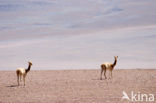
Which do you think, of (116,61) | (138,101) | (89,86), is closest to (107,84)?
(89,86)

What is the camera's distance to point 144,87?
25.6 metres

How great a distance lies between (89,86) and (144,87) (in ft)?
13.3

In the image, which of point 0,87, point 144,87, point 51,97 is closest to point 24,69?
point 0,87

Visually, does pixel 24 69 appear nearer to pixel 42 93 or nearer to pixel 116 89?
pixel 42 93

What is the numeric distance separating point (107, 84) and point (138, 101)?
743 cm

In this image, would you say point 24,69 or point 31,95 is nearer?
point 31,95

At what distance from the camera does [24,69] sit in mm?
29016

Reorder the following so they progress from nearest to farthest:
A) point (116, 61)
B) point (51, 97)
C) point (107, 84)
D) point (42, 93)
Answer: point (51, 97) → point (42, 93) → point (107, 84) → point (116, 61)

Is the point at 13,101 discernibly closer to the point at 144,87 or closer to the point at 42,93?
the point at 42,93

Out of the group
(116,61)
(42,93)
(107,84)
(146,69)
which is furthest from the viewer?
(146,69)

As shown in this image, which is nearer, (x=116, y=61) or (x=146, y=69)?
(x=116, y=61)

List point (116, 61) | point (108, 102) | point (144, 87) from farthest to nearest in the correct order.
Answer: point (116, 61), point (144, 87), point (108, 102)

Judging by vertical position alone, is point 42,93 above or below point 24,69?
below

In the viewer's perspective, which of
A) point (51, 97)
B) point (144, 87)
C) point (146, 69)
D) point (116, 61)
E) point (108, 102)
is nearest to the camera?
point (108, 102)
